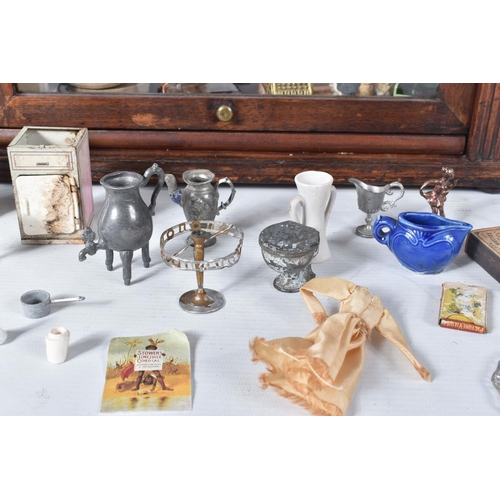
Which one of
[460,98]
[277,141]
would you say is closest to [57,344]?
[277,141]

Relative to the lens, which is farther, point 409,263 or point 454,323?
point 409,263

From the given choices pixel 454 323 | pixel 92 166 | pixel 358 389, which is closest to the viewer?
pixel 358 389

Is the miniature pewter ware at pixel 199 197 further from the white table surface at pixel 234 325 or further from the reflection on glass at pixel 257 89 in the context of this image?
the reflection on glass at pixel 257 89

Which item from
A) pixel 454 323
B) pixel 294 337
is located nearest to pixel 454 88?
pixel 454 323

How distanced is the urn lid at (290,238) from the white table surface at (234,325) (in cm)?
10

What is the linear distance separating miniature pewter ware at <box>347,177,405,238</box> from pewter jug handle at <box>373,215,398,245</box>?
119mm

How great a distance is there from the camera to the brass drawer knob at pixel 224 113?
165 cm

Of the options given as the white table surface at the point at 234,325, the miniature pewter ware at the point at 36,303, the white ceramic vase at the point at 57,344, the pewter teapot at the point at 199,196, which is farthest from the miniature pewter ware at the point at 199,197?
the white ceramic vase at the point at 57,344

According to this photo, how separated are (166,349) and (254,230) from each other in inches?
18.8

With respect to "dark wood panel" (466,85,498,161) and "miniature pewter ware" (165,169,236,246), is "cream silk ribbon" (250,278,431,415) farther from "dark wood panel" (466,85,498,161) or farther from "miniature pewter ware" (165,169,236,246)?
"dark wood panel" (466,85,498,161)

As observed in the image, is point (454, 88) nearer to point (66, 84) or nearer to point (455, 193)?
point (455, 193)

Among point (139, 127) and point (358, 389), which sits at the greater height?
point (139, 127)

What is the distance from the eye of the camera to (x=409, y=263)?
1.40 metres

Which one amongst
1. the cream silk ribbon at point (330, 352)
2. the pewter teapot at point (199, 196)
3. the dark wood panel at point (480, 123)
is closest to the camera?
the cream silk ribbon at point (330, 352)
